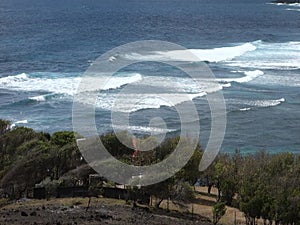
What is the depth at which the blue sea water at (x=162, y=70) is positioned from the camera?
176 ft

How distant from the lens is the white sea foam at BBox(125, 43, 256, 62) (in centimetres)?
8775

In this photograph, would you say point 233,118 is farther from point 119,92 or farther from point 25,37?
point 25,37

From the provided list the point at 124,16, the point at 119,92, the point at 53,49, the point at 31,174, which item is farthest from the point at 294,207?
the point at 124,16

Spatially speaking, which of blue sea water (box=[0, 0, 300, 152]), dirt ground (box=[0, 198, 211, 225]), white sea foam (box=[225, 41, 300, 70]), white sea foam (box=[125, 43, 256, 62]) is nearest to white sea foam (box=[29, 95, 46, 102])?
blue sea water (box=[0, 0, 300, 152])

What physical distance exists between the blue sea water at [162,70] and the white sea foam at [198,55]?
191 mm

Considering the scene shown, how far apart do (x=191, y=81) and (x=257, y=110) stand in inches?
576

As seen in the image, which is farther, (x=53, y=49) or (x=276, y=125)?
(x=53, y=49)

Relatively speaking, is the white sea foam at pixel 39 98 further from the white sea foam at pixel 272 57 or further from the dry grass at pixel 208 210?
the dry grass at pixel 208 210

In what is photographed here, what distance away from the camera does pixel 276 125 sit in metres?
53.8

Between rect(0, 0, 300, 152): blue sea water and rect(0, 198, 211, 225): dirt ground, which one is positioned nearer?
rect(0, 198, 211, 225): dirt ground

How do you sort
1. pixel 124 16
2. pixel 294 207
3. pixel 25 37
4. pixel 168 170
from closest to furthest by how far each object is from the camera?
pixel 294 207 → pixel 168 170 → pixel 25 37 → pixel 124 16

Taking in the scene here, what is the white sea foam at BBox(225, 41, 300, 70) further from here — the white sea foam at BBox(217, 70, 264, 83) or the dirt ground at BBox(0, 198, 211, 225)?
the dirt ground at BBox(0, 198, 211, 225)

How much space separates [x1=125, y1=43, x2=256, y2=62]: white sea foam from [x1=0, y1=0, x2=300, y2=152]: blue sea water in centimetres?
19

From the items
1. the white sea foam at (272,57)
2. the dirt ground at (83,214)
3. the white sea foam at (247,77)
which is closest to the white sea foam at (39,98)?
the white sea foam at (247,77)
